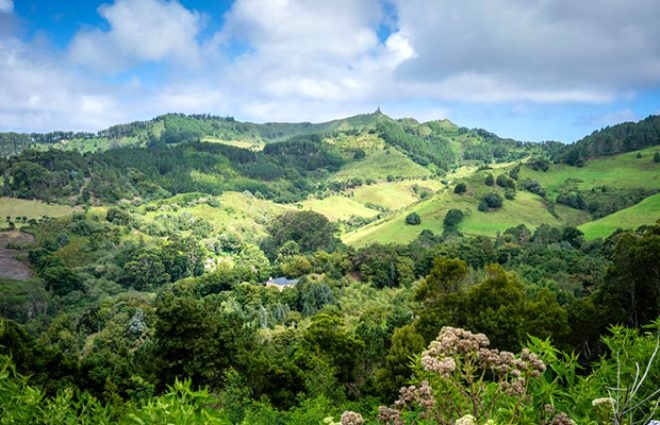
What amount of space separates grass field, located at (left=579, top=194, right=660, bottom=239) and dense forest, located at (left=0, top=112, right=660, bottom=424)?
3.59 meters

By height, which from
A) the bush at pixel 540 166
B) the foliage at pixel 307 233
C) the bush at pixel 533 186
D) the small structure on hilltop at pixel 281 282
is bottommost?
the small structure on hilltop at pixel 281 282

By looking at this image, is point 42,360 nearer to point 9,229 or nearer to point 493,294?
point 493,294

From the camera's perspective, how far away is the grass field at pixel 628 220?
77438 mm

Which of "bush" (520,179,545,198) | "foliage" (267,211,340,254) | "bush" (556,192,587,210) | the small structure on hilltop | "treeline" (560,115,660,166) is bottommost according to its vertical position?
the small structure on hilltop

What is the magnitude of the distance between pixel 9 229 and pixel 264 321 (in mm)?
85792

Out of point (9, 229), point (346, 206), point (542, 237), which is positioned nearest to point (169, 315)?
point (542, 237)

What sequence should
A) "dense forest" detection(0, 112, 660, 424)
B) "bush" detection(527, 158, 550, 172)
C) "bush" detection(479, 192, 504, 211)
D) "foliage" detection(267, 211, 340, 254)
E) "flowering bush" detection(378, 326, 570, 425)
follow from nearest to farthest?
1. "flowering bush" detection(378, 326, 570, 425)
2. "dense forest" detection(0, 112, 660, 424)
3. "bush" detection(479, 192, 504, 211)
4. "foliage" detection(267, 211, 340, 254)
5. "bush" detection(527, 158, 550, 172)

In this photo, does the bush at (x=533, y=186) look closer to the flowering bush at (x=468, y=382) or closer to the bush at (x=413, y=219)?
the bush at (x=413, y=219)

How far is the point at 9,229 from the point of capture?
109750 millimetres

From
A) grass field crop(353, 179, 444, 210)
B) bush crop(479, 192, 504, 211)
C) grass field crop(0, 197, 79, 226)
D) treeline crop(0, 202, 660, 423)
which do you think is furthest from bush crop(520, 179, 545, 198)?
grass field crop(0, 197, 79, 226)

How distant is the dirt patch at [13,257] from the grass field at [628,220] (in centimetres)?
9485

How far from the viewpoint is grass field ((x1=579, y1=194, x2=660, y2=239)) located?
7744cm

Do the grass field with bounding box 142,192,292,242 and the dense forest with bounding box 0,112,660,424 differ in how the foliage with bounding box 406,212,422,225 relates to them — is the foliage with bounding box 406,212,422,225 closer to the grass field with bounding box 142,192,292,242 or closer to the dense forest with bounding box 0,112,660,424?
the dense forest with bounding box 0,112,660,424

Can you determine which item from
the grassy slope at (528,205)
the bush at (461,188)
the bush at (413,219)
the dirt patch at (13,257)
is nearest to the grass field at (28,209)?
the dirt patch at (13,257)
